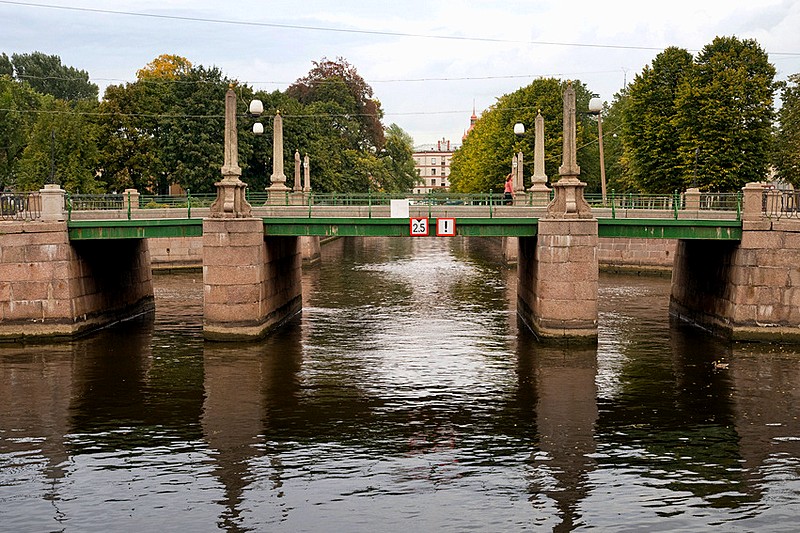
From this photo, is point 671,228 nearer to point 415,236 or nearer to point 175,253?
point 415,236

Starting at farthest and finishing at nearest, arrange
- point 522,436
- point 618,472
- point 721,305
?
point 721,305
point 522,436
point 618,472

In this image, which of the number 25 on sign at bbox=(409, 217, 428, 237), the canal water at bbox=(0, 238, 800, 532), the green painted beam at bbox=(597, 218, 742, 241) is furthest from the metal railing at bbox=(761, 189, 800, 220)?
the number 25 on sign at bbox=(409, 217, 428, 237)

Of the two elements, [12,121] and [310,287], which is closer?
[310,287]

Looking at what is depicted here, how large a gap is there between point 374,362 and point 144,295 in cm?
1777

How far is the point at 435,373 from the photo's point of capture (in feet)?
104

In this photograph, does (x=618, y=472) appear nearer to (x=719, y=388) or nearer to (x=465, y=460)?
(x=465, y=460)

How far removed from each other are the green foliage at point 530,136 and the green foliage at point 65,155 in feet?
119

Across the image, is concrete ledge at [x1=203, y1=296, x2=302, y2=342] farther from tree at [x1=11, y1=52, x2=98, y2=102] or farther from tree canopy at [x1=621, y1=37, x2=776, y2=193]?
tree at [x1=11, y1=52, x2=98, y2=102]

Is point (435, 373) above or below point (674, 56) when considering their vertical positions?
below

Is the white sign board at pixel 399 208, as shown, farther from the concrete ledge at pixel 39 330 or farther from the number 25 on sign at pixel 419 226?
the concrete ledge at pixel 39 330

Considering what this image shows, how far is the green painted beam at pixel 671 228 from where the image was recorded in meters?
36.7

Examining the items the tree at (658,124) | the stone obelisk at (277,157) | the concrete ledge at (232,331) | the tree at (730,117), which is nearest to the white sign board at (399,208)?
the concrete ledge at (232,331)

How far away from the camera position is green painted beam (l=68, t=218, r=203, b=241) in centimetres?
3809

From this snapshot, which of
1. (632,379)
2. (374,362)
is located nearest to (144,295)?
(374,362)
